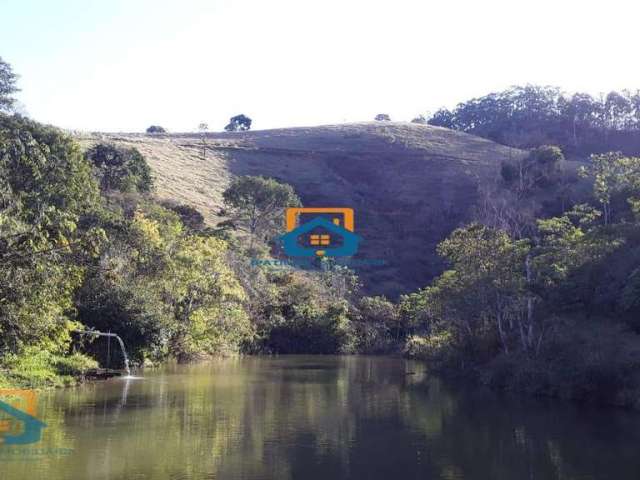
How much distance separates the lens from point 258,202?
74.5 metres

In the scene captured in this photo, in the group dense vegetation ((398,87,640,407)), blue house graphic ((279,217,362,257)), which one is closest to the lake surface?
dense vegetation ((398,87,640,407))

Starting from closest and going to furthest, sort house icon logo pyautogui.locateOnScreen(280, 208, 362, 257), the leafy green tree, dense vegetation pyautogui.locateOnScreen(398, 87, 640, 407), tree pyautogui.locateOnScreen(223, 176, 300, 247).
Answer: the leafy green tree
dense vegetation pyautogui.locateOnScreen(398, 87, 640, 407)
house icon logo pyautogui.locateOnScreen(280, 208, 362, 257)
tree pyautogui.locateOnScreen(223, 176, 300, 247)

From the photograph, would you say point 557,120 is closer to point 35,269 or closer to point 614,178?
point 614,178

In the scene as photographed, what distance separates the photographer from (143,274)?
4266 centimetres

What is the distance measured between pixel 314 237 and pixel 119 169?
60.0ft

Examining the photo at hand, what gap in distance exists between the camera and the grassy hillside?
80.2 meters

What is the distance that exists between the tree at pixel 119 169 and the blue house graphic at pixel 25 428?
137 ft

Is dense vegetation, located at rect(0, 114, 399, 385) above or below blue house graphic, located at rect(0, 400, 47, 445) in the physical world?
above

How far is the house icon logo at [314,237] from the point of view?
2820 inches

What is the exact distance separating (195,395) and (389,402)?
23.9 ft

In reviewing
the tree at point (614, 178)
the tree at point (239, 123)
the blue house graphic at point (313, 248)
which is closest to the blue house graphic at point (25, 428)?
the tree at point (614, 178)

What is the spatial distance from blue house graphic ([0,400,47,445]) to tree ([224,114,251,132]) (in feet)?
373

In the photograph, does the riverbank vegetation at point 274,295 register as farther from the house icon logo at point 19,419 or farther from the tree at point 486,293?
the house icon logo at point 19,419

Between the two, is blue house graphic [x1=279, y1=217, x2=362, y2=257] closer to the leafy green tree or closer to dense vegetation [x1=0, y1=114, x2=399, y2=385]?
dense vegetation [x1=0, y1=114, x2=399, y2=385]
